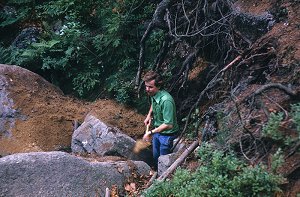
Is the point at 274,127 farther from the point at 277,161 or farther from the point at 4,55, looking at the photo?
the point at 4,55

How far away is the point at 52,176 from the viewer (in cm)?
712

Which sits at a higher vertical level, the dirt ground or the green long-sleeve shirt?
the green long-sleeve shirt

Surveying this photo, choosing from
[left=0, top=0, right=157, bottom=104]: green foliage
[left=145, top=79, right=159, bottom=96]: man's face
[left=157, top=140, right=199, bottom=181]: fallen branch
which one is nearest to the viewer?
[left=157, top=140, right=199, bottom=181]: fallen branch

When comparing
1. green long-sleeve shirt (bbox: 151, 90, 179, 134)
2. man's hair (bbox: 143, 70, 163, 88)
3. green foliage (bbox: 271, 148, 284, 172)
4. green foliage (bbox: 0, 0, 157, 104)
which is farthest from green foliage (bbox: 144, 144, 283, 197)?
green foliage (bbox: 0, 0, 157, 104)

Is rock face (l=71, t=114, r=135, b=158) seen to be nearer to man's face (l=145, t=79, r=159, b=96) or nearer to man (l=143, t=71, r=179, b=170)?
man (l=143, t=71, r=179, b=170)

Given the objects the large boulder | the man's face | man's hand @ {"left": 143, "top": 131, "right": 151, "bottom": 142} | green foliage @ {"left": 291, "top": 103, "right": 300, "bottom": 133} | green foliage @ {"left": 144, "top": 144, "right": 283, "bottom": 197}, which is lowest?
the large boulder

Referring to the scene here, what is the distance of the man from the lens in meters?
8.05

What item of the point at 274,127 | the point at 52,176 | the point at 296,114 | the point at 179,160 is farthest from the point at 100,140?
the point at 296,114

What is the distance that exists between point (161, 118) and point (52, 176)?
216cm

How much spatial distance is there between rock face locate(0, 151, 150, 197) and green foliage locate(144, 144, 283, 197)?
4.12ft

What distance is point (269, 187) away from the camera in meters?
5.20

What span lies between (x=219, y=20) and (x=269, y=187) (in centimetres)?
405

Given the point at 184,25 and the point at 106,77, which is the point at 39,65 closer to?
the point at 106,77

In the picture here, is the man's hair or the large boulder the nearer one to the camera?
the man's hair
